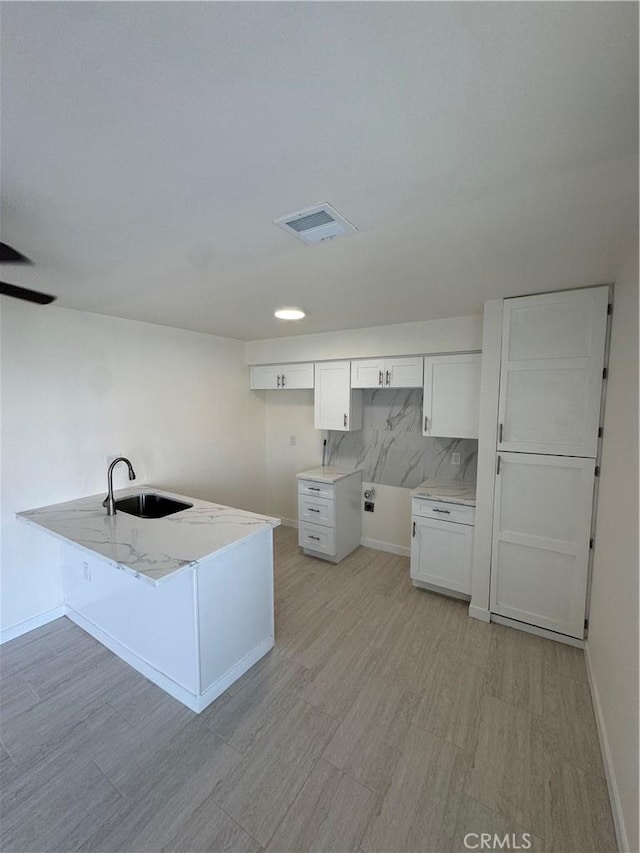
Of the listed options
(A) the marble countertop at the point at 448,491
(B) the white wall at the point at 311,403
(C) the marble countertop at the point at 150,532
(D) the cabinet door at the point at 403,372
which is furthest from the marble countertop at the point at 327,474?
(C) the marble countertop at the point at 150,532

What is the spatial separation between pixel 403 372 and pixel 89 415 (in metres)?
2.70

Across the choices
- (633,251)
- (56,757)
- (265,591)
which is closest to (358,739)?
(265,591)

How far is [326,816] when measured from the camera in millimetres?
1369

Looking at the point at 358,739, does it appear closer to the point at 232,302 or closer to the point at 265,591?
the point at 265,591

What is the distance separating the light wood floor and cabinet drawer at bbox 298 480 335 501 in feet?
4.20

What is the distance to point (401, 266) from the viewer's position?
1788 millimetres

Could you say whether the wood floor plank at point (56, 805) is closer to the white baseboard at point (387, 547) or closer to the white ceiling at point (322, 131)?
the white ceiling at point (322, 131)

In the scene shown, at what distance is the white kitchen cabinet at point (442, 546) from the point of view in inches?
108

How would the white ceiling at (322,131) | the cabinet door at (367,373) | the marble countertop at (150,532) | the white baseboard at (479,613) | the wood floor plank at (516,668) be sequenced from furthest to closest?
the cabinet door at (367,373)
the white baseboard at (479,613)
the wood floor plank at (516,668)
the marble countertop at (150,532)
the white ceiling at (322,131)

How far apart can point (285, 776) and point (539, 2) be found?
252 cm

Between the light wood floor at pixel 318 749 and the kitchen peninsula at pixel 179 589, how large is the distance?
0.41 feet

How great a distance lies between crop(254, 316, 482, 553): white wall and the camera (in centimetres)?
294

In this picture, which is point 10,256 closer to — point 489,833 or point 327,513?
point 489,833

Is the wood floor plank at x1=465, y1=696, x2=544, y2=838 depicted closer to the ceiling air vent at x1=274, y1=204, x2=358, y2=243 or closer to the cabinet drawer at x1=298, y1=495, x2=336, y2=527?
the cabinet drawer at x1=298, y1=495, x2=336, y2=527
